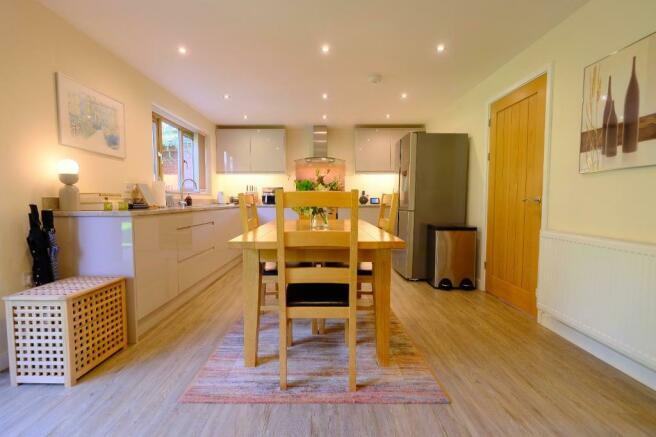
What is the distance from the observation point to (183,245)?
2.74m

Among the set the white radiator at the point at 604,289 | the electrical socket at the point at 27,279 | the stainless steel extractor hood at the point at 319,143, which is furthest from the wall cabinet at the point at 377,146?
the electrical socket at the point at 27,279

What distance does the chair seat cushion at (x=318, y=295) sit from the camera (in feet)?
5.03

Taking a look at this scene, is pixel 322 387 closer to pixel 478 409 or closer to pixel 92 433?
pixel 478 409

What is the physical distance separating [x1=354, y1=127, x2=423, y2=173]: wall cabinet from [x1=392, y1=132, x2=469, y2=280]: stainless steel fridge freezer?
147 centimetres

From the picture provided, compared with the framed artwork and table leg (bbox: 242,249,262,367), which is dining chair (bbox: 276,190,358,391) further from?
the framed artwork

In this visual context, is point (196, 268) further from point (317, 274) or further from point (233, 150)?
point (233, 150)

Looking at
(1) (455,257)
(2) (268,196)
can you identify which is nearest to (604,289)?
(1) (455,257)

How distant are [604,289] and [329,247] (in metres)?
1.74

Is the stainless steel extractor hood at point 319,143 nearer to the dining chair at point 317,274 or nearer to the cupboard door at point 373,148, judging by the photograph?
the cupboard door at point 373,148

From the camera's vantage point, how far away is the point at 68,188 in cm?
198

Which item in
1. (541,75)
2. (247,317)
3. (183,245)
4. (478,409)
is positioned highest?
(541,75)

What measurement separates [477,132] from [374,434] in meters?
3.36

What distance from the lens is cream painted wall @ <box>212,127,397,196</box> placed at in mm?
5434

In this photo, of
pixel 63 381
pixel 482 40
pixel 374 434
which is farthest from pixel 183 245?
pixel 482 40
